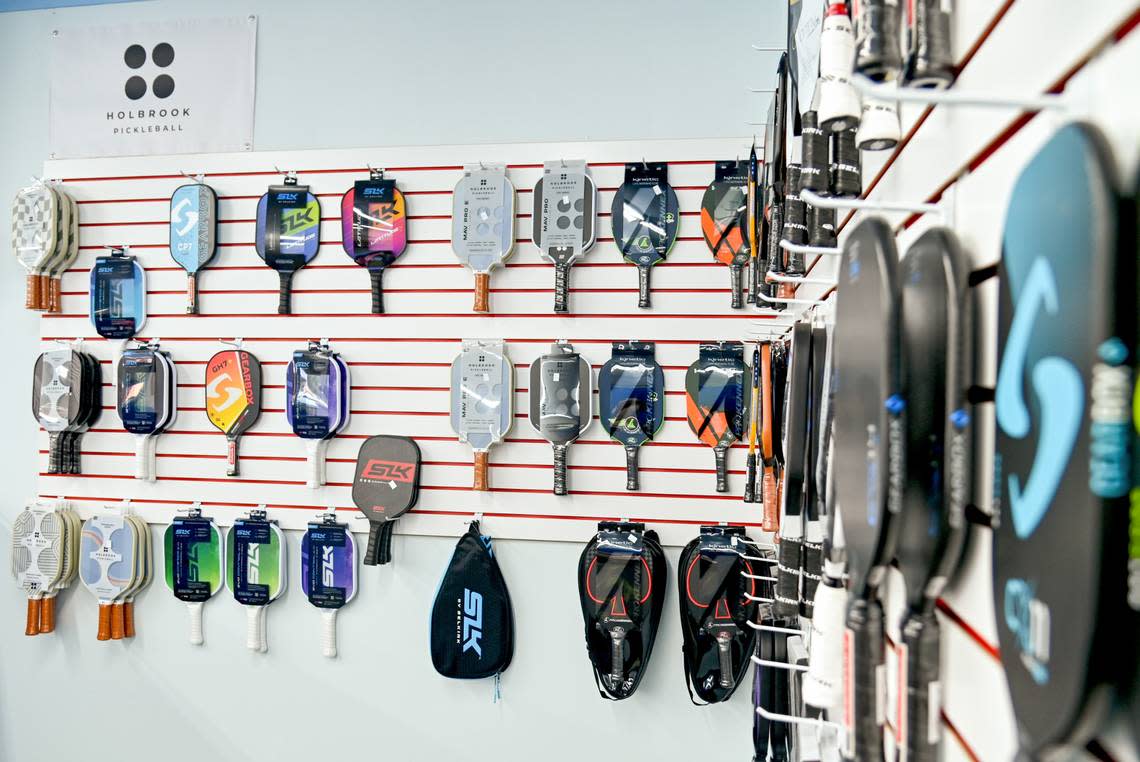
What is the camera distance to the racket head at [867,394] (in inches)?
27.5

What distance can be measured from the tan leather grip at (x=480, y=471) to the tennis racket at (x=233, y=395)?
3.48 ft

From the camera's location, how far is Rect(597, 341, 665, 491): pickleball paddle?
3.07 metres

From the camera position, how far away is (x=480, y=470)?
3135mm

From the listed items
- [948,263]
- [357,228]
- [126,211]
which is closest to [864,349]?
[948,263]

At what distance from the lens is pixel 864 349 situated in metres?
0.79

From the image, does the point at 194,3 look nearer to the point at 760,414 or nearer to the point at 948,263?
the point at 760,414

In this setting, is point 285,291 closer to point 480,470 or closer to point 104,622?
point 480,470

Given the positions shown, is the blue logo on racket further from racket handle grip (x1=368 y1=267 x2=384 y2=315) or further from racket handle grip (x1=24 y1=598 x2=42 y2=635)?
racket handle grip (x1=24 y1=598 x2=42 y2=635)

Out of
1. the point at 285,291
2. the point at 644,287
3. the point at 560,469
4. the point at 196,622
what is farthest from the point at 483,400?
the point at 196,622

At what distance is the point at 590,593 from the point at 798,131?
194 cm

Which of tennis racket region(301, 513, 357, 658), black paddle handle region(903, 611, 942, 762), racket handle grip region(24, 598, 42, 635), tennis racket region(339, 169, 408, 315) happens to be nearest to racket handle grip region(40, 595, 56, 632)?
racket handle grip region(24, 598, 42, 635)

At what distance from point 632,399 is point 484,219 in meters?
0.98

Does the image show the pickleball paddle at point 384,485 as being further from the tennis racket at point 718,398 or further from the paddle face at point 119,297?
the paddle face at point 119,297

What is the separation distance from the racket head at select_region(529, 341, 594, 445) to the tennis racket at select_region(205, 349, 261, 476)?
1.31 metres
